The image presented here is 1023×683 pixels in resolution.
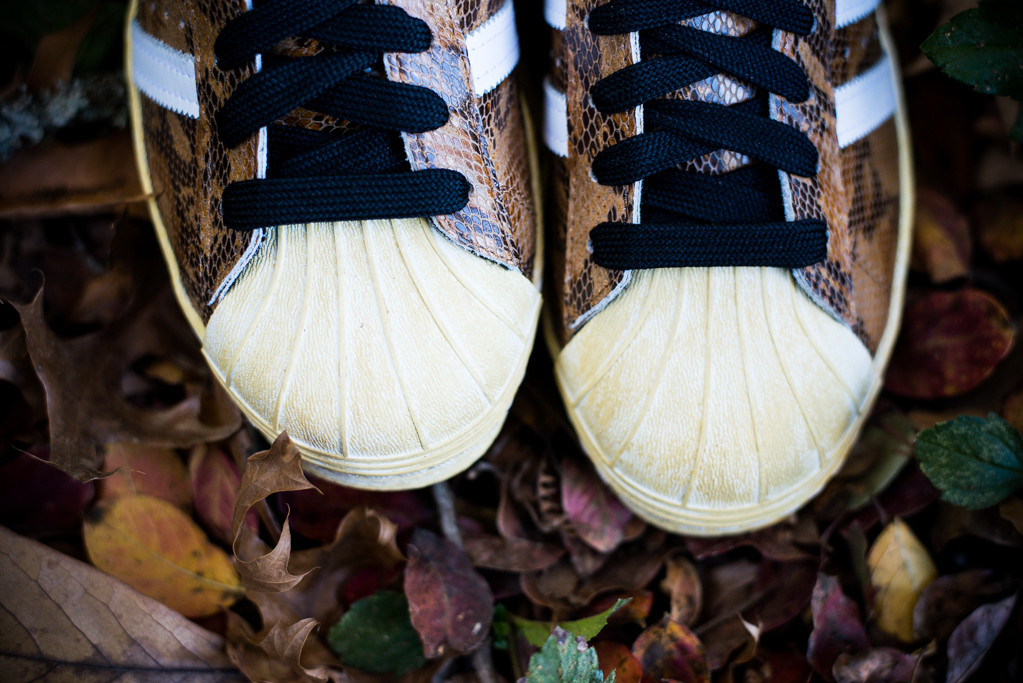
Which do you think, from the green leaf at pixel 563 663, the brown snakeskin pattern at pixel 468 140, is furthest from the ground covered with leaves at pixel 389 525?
the brown snakeskin pattern at pixel 468 140

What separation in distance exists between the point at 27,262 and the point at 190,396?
0.28 meters

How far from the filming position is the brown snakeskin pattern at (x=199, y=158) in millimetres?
753

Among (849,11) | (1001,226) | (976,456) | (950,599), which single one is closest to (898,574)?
(950,599)

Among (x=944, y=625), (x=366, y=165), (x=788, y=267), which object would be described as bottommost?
(x=944, y=625)

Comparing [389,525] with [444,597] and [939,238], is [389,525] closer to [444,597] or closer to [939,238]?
[444,597]

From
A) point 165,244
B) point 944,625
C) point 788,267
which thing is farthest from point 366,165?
point 944,625

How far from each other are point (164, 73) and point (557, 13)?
45 cm

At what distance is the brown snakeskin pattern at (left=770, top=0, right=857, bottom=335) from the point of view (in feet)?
2.58

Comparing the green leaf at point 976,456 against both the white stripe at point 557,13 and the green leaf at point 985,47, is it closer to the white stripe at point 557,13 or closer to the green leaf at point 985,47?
the green leaf at point 985,47

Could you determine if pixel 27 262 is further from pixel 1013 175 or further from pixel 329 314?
pixel 1013 175

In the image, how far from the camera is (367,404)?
72 centimetres

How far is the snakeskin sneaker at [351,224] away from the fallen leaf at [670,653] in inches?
11.4

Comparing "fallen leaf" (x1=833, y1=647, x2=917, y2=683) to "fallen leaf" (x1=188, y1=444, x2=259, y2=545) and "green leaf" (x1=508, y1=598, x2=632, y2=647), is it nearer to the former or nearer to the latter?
"green leaf" (x1=508, y1=598, x2=632, y2=647)

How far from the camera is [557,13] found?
834mm
